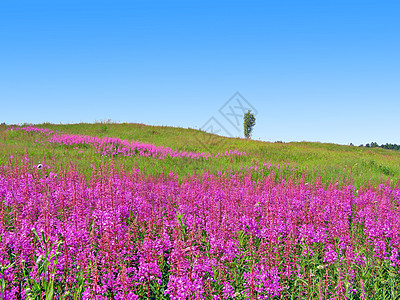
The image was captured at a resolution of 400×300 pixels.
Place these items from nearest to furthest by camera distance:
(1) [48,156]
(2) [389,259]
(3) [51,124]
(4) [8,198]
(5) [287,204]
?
(2) [389,259] < (5) [287,204] < (4) [8,198] < (1) [48,156] < (3) [51,124]

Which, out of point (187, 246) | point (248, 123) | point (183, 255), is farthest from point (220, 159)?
point (248, 123)

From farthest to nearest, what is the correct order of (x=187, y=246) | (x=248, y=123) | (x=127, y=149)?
(x=248, y=123), (x=127, y=149), (x=187, y=246)

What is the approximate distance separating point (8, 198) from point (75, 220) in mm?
3120

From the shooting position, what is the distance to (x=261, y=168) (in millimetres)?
12938

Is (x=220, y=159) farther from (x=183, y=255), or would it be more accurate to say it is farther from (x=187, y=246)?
(x=183, y=255)

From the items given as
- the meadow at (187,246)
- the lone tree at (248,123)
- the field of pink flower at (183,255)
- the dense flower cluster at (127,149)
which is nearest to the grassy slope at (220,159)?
the dense flower cluster at (127,149)

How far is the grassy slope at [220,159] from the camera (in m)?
13.3

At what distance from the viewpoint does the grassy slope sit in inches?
523

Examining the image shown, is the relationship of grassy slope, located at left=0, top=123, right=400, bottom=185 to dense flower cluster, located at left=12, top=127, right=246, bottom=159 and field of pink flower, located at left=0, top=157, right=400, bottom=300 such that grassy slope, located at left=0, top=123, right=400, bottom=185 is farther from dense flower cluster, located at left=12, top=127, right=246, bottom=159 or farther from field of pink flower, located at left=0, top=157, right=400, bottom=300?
field of pink flower, located at left=0, top=157, right=400, bottom=300

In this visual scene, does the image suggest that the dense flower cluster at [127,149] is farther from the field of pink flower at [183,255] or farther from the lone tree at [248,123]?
the lone tree at [248,123]

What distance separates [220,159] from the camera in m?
15.8

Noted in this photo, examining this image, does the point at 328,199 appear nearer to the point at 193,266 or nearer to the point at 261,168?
the point at 193,266

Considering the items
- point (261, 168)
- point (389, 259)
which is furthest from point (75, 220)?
point (261, 168)

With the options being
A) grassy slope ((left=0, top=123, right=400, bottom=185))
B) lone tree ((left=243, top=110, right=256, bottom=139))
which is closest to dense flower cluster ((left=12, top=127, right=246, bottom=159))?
grassy slope ((left=0, top=123, right=400, bottom=185))
